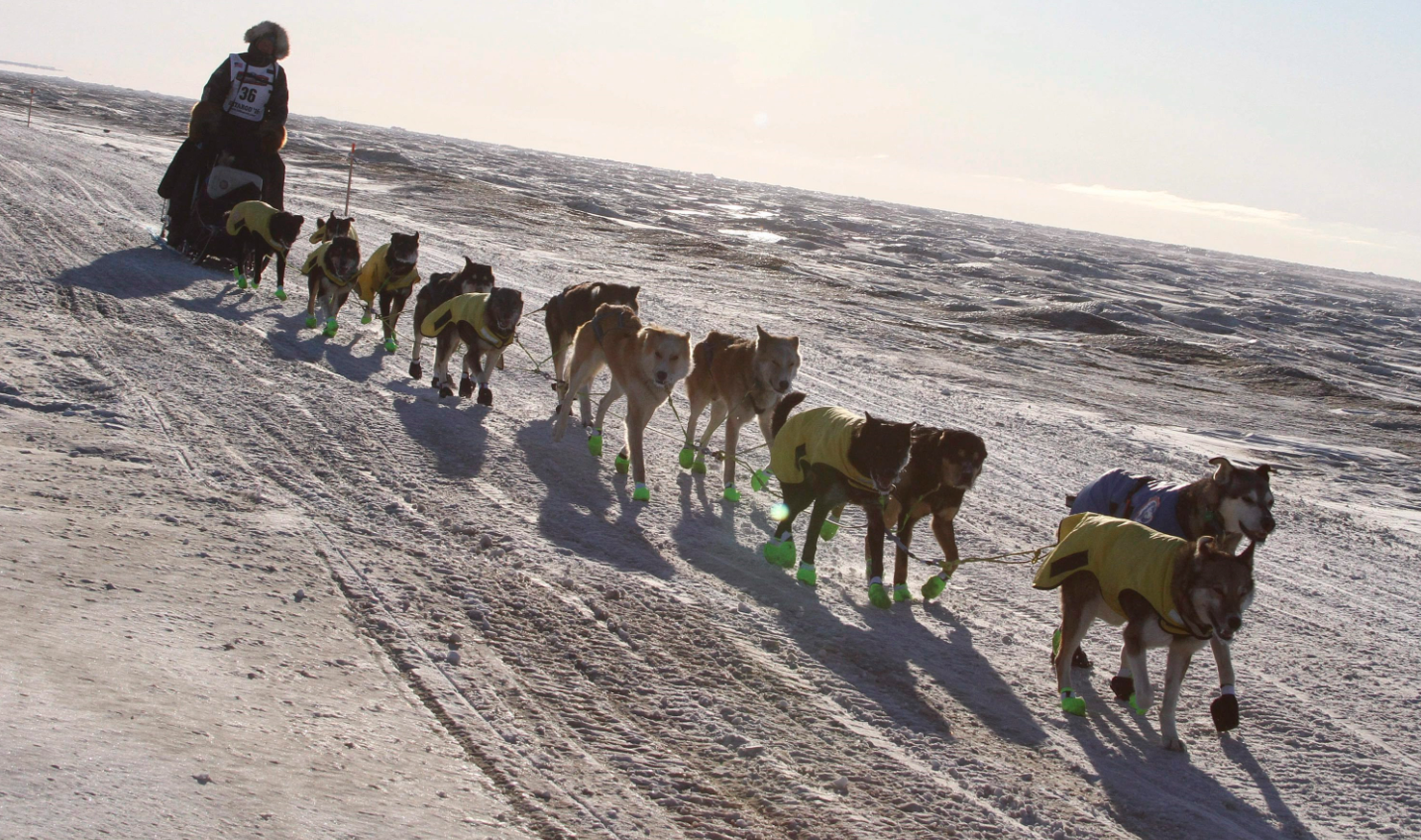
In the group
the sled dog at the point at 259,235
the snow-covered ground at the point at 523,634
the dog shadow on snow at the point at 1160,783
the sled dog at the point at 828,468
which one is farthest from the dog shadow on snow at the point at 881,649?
the sled dog at the point at 259,235

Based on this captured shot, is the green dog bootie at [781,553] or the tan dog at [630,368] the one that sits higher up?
the tan dog at [630,368]

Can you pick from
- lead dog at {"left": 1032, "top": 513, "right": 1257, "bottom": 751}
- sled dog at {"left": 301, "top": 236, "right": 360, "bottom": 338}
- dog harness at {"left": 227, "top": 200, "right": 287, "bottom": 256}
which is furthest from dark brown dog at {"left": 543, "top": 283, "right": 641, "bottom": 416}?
lead dog at {"left": 1032, "top": 513, "right": 1257, "bottom": 751}

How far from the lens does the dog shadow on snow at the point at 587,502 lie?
6.58m

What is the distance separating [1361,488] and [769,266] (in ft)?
62.8

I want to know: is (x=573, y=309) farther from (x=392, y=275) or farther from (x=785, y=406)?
(x=785, y=406)

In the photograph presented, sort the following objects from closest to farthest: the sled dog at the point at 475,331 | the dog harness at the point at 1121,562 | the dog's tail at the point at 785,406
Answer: the dog harness at the point at 1121,562 < the dog's tail at the point at 785,406 < the sled dog at the point at 475,331

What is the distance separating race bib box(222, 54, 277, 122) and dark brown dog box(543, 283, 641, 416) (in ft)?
24.0

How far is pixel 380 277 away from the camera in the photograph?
11.9 meters

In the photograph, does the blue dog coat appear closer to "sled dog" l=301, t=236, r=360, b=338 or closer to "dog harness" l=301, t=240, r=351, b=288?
"sled dog" l=301, t=236, r=360, b=338

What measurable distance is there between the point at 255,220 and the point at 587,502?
8.26 m

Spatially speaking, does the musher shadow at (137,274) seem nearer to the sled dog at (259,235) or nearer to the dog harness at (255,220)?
the sled dog at (259,235)

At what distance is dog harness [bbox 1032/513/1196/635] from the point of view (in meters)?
5.05

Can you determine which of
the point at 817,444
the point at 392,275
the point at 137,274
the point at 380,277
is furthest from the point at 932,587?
the point at 137,274

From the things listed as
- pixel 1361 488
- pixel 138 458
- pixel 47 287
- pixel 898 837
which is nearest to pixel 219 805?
pixel 898 837
